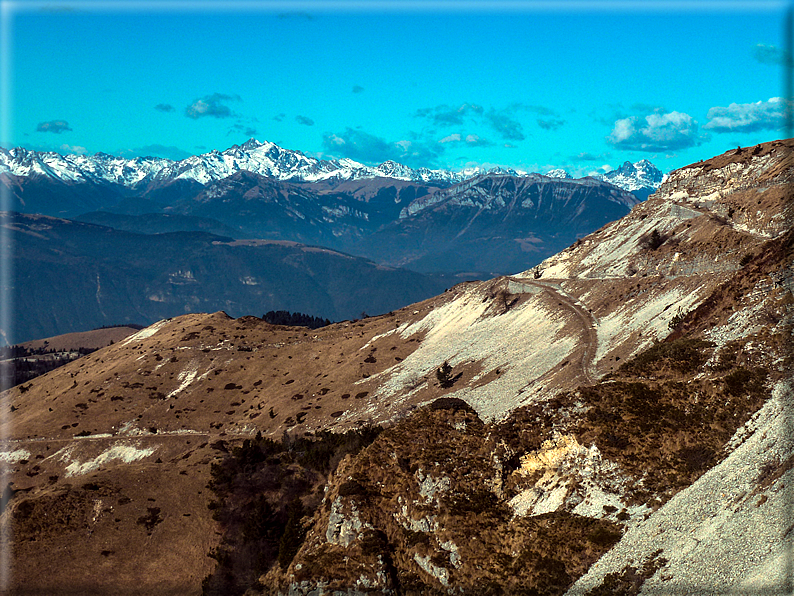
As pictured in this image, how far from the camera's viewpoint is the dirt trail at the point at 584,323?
61722 mm

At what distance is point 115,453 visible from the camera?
9306 centimetres

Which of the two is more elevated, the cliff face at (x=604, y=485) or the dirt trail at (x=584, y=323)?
the dirt trail at (x=584, y=323)

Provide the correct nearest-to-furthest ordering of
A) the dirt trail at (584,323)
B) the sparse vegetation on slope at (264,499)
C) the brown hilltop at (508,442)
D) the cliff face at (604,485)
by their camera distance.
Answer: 1. the cliff face at (604,485)
2. the brown hilltop at (508,442)
3. the sparse vegetation on slope at (264,499)
4. the dirt trail at (584,323)

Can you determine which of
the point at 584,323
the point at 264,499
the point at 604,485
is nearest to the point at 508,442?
the point at 604,485

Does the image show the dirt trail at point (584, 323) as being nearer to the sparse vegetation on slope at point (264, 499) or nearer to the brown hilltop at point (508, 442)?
the brown hilltop at point (508, 442)

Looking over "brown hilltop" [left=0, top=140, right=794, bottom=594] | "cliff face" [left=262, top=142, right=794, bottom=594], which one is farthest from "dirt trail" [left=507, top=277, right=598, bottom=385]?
"cliff face" [left=262, top=142, right=794, bottom=594]

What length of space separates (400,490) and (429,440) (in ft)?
17.3

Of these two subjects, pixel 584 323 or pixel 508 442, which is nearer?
pixel 508 442

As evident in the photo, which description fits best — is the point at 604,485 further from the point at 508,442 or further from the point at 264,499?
the point at 264,499

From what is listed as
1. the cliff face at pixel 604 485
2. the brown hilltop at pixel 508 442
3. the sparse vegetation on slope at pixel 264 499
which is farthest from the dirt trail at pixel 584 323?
the sparse vegetation on slope at pixel 264 499

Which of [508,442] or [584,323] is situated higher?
[584,323]

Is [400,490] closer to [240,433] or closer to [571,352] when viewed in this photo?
[571,352]

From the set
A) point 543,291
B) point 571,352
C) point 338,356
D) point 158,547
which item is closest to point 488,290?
point 543,291

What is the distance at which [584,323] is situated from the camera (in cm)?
8012
